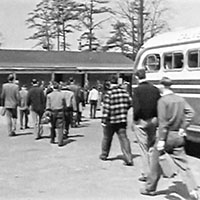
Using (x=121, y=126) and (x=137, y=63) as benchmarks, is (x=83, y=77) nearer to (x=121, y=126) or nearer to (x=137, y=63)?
(x=137, y=63)

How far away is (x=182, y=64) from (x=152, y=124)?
13.6 feet

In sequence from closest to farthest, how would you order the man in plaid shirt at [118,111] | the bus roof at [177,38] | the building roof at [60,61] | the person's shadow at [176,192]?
the person's shadow at [176,192] → the man in plaid shirt at [118,111] → the bus roof at [177,38] → the building roof at [60,61]

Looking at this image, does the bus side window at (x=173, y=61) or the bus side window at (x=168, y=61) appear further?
the bus side window at (x=168, y=61)

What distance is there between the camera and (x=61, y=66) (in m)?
41.4

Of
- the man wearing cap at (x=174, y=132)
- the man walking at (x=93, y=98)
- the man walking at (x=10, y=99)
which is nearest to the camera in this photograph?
the man wearing cap at (x=174, y=132)

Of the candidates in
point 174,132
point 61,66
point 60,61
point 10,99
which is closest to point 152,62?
point 10,99

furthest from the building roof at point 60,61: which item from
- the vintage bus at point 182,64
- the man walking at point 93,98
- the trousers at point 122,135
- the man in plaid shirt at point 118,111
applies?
the man in plaid shirt at point 118,111

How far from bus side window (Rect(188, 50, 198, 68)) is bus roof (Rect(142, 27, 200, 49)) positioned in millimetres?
314

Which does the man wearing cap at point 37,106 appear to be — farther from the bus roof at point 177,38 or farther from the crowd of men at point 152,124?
the bus roof at point 177,38

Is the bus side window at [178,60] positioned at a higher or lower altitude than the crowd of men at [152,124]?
higher

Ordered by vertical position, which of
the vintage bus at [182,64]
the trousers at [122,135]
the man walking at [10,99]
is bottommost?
the trousers at [122,135]

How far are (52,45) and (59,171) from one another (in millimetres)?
50909

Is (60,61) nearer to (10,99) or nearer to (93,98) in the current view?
(93,98)

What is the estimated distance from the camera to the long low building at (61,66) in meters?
39.0
